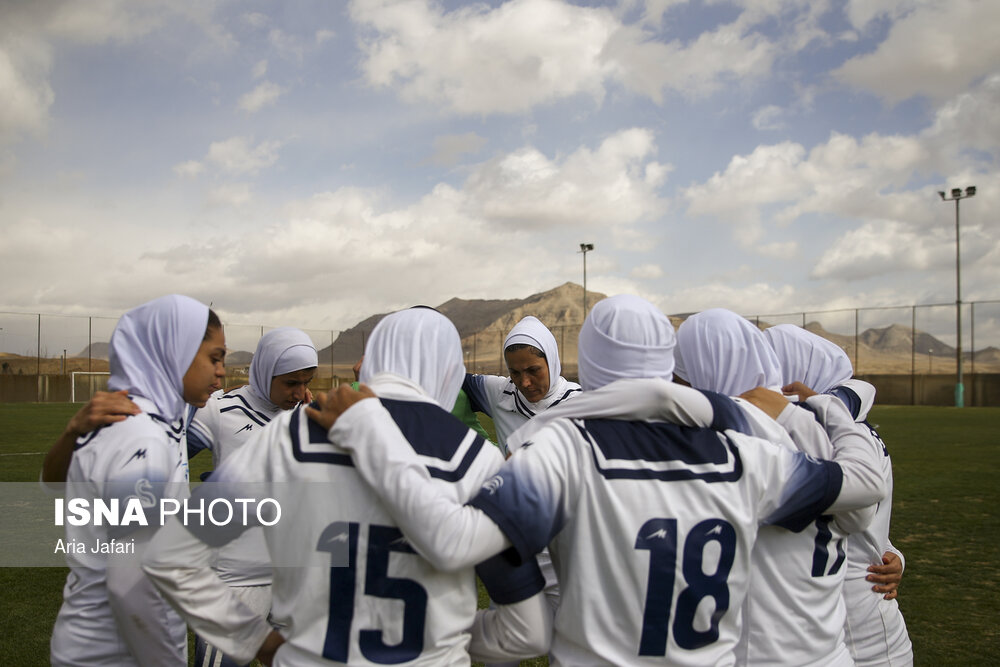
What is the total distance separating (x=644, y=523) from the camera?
1994 millimetres

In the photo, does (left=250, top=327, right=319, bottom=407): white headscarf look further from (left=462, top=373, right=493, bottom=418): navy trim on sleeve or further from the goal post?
the goal post

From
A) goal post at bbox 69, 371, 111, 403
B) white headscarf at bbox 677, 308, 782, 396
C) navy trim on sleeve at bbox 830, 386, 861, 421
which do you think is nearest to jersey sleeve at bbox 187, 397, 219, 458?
white headscarf at bbox 677, 308, 782, 396

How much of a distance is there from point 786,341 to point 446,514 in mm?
2237

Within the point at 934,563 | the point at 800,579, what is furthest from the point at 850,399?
the point at 934,563

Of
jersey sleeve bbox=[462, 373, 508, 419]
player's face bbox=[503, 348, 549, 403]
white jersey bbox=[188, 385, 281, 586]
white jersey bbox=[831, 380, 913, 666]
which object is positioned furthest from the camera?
jersey sleeve bbox=[462, 373, 508, 419]

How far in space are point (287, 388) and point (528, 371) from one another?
1.35m

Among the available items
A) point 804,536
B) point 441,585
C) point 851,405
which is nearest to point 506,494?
point 441,585

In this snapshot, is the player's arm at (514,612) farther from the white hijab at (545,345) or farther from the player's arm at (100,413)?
the white hijab at (545,345)

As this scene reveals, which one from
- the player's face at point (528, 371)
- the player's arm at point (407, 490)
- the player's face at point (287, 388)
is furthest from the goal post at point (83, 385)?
the player's arm at point (407, 490)

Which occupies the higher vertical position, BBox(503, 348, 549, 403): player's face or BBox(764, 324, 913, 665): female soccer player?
BBox(503, 348, 549, 403): player's face

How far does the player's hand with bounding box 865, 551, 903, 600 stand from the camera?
2.84 meters

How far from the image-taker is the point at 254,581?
329cm

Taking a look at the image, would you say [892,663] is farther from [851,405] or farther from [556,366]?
[556,366]

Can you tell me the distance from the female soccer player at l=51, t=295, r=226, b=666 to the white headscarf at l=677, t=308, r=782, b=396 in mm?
1762
